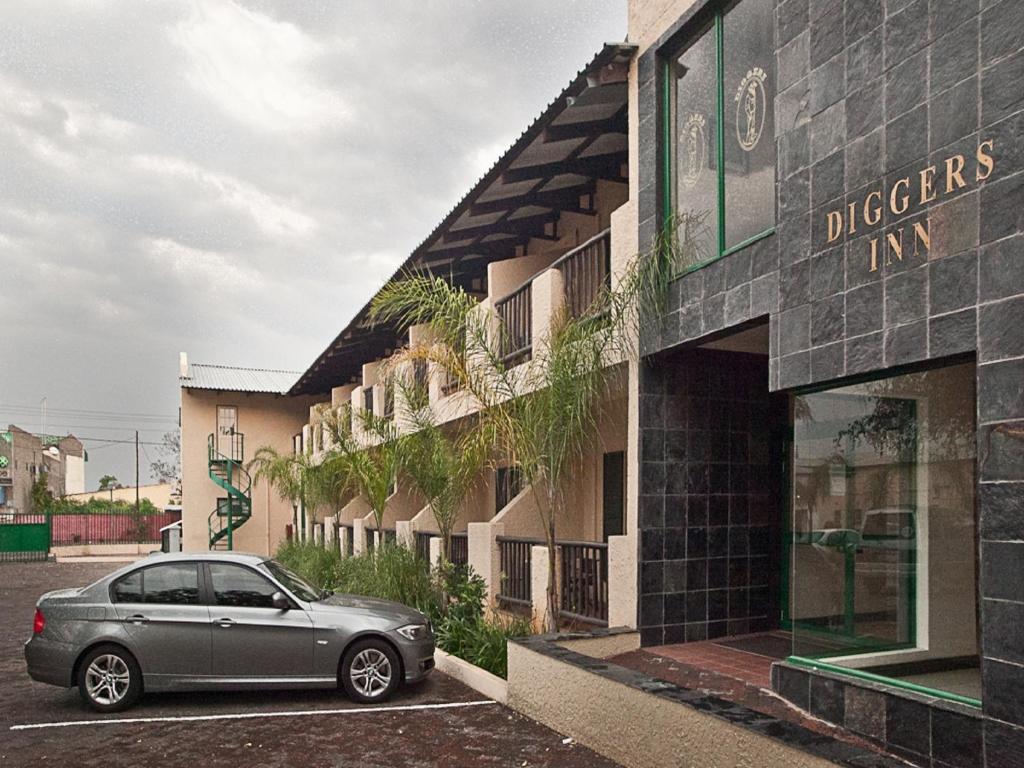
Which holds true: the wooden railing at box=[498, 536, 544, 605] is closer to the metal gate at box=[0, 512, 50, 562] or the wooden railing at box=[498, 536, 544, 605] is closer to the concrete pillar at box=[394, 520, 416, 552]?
the concrete pillar at box=[394, 520, 416, 552]

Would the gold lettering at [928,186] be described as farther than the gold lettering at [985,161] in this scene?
Yes

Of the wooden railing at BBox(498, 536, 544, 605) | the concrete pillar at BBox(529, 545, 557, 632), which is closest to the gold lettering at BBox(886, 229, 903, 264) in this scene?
the concrete pillar at BBox(529, 545, 557, 632)

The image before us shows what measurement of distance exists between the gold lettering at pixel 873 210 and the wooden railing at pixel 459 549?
8667mm

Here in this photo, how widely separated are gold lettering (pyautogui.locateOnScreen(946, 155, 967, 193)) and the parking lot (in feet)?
15.2

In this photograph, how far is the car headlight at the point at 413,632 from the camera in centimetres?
939

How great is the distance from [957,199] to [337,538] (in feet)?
57.5

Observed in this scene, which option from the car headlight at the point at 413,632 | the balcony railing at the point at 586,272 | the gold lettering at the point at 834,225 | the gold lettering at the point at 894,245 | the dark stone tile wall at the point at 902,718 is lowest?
the car headlight at the point at 413,632

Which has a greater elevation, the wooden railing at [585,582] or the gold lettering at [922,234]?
the gold lettering at [922,234]

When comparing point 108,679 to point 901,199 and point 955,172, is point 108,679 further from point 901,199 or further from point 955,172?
point 955,172

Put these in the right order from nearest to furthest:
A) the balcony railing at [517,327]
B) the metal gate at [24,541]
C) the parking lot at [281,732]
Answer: the parking lot at [281,732] → the balcony railing at [517,327] → the metal gate at [24,541]

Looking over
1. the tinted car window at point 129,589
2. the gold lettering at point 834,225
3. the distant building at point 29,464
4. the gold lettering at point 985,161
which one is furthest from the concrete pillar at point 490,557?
the distant building at point 29,464

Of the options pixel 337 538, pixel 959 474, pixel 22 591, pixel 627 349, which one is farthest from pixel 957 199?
pixel 22 591

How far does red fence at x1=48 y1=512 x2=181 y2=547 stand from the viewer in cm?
4350

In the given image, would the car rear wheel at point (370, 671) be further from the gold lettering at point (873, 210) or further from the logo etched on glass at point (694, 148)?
the gold lettering at point (873, 210)
